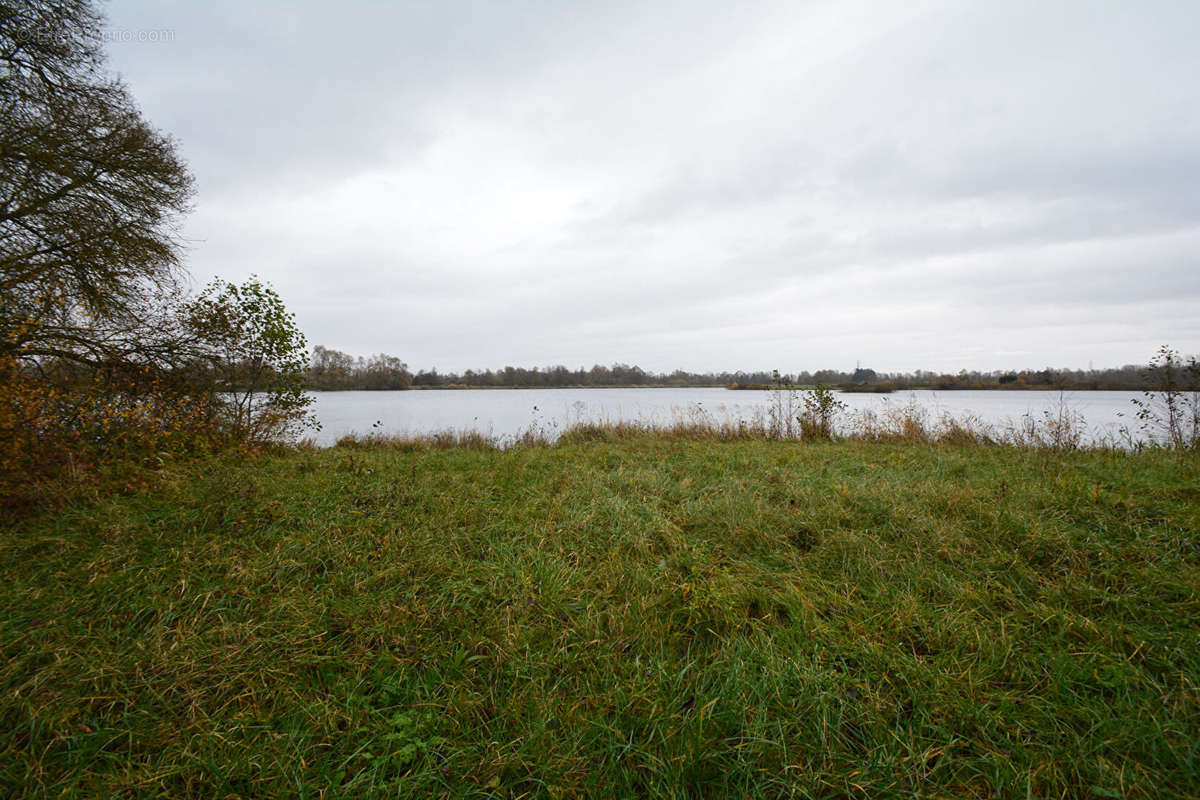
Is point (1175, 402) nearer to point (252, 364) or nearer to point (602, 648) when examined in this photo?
point (602, 648)

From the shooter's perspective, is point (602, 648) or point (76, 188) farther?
point (76, 188)

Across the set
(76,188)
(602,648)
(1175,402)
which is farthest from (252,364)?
(1175,402)

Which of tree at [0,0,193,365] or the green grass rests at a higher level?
tree at [0,0,193,365]

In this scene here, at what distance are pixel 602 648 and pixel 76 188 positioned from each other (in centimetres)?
1102

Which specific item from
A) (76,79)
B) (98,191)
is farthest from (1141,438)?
(76,79)

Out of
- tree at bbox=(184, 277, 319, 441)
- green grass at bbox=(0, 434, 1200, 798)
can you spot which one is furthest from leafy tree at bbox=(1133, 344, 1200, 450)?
tree at bbox=(184, 277, 319, 441)

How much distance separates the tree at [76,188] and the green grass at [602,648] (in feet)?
16.3

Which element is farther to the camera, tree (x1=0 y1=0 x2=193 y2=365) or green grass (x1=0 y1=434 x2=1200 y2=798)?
tree (x1=0 y1=0 x2=193 y2=365)

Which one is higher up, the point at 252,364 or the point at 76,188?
the point at 76,188

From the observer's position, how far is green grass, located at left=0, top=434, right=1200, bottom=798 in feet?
5.39

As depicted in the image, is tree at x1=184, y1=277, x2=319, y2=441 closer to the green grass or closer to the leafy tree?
the green grass

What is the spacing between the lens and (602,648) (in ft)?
7.60

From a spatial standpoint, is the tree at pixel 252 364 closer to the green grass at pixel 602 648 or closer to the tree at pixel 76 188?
the tree at pixel 76 188

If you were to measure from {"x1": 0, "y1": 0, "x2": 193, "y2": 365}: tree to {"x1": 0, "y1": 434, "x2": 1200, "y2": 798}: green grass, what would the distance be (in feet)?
16.3
